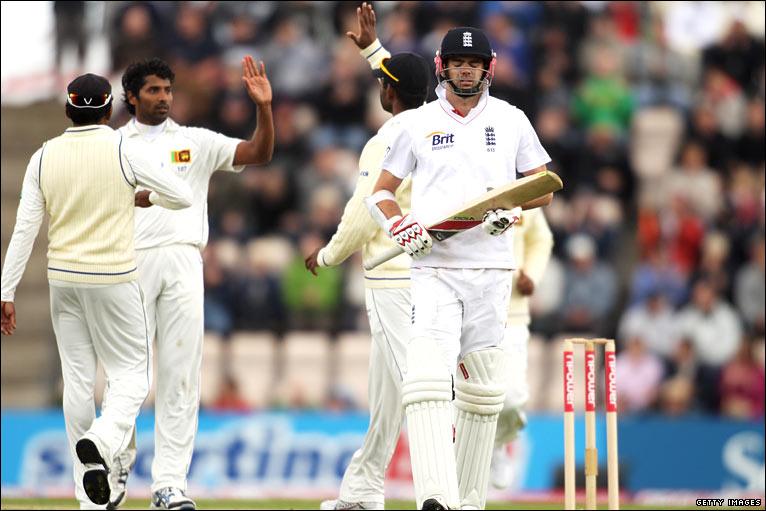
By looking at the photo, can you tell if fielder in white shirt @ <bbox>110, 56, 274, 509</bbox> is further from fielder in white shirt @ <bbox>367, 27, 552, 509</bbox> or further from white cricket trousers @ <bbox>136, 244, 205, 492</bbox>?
fielder in white shirt @ <bbox>367, 27, 552, 509</bbox>

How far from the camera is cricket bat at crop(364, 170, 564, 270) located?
5891 mm

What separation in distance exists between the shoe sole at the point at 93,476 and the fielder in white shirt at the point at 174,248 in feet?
2.32

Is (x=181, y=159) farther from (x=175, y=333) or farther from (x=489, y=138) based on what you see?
(x=489, y=138)

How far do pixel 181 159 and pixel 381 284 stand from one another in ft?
3.71

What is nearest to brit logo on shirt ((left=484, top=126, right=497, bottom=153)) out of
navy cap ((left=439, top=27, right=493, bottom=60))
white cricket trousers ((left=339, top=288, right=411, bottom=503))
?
navy cap ((left=439, top=27, right=493, bottom=60))

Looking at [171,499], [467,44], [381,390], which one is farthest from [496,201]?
[171,499]

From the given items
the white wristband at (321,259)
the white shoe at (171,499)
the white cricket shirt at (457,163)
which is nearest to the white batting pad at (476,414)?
the white cricket shirt at (457,163)

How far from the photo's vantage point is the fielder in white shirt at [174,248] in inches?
281

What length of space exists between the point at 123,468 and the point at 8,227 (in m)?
6.44

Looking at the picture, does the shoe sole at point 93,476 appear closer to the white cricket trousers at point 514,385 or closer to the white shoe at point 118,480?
the white shoe at point 118,480

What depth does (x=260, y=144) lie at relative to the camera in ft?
24.0

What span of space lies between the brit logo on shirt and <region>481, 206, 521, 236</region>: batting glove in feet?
0.94

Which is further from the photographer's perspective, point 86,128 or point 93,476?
point 86,128

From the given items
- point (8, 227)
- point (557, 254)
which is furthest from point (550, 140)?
point (8, 227)
